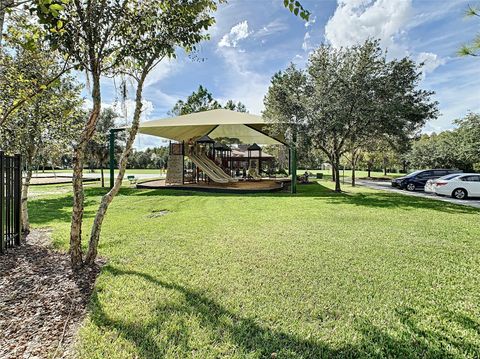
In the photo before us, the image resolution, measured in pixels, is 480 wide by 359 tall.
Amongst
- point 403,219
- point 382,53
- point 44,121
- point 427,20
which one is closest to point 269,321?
point 44,121

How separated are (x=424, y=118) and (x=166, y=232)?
14.3 meters

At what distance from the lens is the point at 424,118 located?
45.5 feet

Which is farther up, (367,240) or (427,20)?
(427,20)

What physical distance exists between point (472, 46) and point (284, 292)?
4.16m

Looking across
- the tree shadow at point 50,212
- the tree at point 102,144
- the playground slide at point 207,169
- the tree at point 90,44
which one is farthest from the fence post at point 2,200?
the tree at point 102,144

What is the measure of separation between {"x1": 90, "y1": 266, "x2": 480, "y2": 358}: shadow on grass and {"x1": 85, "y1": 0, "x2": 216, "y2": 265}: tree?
2.00 m

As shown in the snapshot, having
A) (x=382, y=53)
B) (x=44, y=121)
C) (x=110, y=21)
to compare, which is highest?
(x=382, y=53)

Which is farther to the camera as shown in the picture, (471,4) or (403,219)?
(403,219)

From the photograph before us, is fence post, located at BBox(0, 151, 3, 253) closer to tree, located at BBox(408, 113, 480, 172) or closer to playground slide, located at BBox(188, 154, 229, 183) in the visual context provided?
playground slide, located at BBox(188, 154, 229, 183)

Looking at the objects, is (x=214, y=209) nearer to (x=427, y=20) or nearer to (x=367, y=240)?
(x=367, y=240)

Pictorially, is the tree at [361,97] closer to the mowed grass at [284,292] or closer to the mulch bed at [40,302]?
the mowed grass at [284,292]

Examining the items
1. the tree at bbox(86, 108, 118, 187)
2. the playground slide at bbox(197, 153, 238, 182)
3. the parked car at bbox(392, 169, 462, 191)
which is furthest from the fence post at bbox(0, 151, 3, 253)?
the parked car at bbox(392, 169, 462, 191)

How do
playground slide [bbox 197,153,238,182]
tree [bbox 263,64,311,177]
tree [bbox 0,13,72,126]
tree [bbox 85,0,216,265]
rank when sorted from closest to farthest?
tree [bbox 0,13,72,126] → tree [bbox 85,0,216,265] → tree [bbox 263,64,311,177] → playground slide [bbox 197,153,238,182]

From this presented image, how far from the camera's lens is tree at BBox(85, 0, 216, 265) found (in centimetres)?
400
